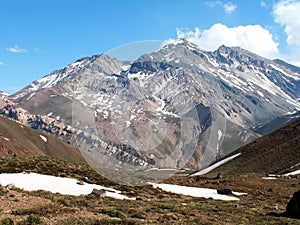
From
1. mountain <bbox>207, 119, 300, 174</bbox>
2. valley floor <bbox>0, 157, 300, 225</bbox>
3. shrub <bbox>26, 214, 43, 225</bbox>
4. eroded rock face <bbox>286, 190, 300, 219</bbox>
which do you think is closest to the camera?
shrub <bbox>26, 214, 43, 225</bbox>

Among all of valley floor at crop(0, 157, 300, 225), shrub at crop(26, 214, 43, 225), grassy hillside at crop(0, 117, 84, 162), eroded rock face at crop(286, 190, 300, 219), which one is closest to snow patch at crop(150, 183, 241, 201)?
valley floor at crop(0, 157, 300, 225)

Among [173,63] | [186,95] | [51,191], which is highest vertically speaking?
[173,63]

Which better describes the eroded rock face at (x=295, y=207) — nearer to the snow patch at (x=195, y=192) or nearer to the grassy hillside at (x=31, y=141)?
the snow patch at (x=195, y=192)

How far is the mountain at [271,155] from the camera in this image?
3354 inches

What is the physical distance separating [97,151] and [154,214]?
614 cm

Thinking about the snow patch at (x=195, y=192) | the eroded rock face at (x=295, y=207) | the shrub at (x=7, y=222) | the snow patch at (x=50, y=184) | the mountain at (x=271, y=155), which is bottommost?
the snow patch at (x=50, y=184)

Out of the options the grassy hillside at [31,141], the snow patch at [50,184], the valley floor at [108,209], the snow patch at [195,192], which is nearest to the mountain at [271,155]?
the snow patch at [195,192]

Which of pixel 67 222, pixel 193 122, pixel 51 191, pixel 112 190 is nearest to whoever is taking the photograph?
pixel 67 222

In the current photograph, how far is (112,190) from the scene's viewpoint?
35.3 meters

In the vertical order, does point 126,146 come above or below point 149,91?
below

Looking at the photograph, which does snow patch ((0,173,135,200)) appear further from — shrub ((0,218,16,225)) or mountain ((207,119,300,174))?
mountain ((207,119,300,174))

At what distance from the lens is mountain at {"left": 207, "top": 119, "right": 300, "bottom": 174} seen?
279ft

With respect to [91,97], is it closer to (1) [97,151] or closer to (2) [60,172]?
(1) [97,151]

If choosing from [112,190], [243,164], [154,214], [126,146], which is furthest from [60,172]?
[243,164]
